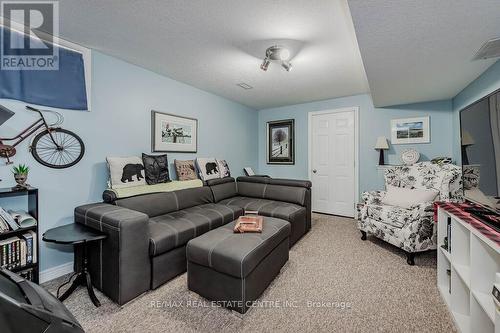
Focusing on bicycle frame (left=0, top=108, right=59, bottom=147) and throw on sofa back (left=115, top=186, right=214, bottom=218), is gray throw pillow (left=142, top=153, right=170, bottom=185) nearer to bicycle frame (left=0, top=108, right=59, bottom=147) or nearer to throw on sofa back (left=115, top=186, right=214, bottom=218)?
throw on sofa back (left=115, top=186, right=214, bottom=218)

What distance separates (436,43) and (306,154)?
2.92m

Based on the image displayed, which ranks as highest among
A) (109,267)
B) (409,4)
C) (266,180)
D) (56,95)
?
(409,4)

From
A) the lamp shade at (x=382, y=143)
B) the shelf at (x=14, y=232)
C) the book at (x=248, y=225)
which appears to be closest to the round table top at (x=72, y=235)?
the shelf at (x=14, y=232)

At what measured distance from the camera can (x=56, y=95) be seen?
6.66 feet

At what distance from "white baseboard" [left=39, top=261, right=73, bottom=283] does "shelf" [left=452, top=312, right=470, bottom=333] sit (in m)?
3.27

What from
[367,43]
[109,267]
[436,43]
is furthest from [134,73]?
[436,43]

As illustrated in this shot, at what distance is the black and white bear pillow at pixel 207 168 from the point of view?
10.9 ft

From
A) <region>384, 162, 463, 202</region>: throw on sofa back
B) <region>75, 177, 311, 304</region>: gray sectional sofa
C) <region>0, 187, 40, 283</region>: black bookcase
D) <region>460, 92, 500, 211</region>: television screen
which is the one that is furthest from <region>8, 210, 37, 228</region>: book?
<region>384, 162, 463, 202</region>: throw on sofa back

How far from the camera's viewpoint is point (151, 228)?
1.96 meters

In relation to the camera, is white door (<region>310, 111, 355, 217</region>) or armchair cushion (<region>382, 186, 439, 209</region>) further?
white door (<region>310, 111, 355, 217</region>)

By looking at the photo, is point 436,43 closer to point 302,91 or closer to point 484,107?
point 484,107

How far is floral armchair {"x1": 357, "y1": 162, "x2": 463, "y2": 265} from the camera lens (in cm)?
221

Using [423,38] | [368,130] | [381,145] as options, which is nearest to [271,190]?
[381,145]

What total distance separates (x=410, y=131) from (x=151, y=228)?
4107 millimetres
